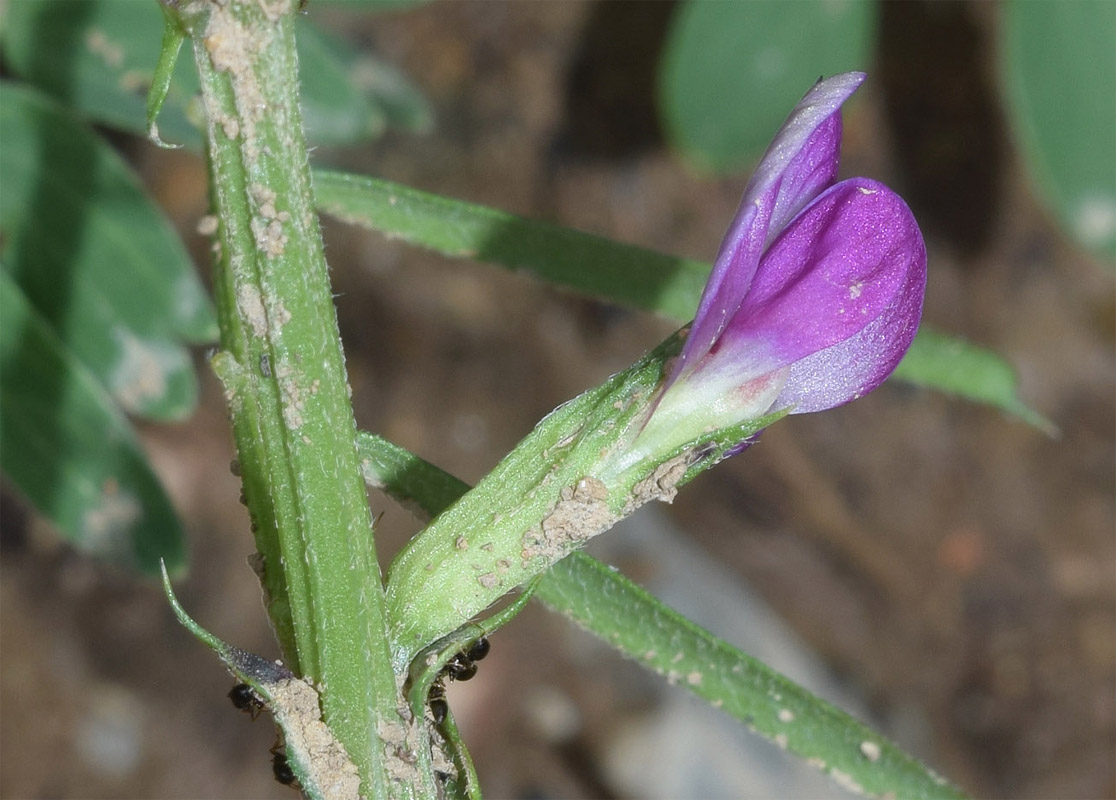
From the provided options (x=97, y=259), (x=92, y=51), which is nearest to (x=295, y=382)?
(x=97, y=259)

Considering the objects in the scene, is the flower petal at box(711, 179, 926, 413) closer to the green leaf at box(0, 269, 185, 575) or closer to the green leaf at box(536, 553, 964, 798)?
the green leaf at box(536, 553, 964, 798)

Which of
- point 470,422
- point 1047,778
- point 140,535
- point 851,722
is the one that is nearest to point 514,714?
point 470,422

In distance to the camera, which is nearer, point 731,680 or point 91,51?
point 731,680

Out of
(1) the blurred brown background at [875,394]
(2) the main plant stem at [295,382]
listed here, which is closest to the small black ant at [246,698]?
(2) the main plant stem at [295,382]

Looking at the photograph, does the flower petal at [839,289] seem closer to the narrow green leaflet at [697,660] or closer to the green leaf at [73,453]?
the narrow green leaflet at [697,660]

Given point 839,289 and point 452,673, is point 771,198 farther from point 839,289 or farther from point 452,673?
point 452,673

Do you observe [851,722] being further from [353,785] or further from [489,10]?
[489,10]
